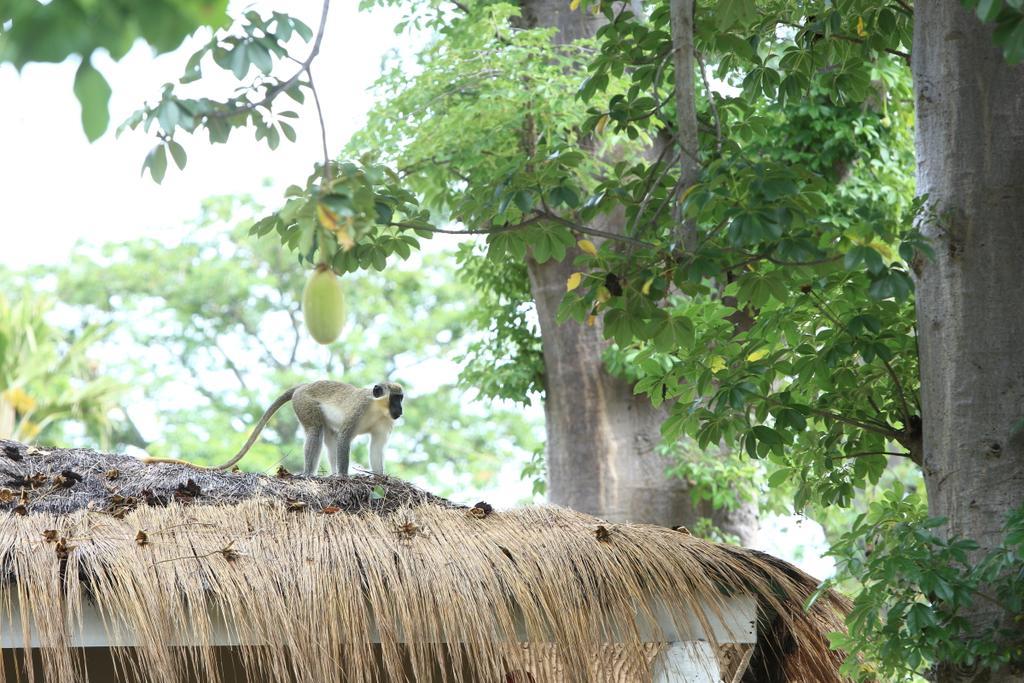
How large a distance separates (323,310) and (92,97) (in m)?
0.89

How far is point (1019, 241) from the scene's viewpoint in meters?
3.98

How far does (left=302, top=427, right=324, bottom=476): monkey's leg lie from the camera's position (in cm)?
785

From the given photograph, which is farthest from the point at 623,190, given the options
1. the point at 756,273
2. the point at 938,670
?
the point at 938,670

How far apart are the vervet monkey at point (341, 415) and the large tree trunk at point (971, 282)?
14.1ft

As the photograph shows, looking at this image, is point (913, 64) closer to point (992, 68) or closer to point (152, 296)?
point (992, 68)

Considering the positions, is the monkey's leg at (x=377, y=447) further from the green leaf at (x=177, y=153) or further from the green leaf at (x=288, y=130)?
the green leaf at (x=177, y=153)

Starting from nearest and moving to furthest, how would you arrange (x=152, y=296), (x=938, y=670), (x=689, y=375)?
1. (x=938, y=670)
2. (x=689, y=375)
3. (x=152, y=296)

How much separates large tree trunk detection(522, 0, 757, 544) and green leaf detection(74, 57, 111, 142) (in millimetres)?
7816

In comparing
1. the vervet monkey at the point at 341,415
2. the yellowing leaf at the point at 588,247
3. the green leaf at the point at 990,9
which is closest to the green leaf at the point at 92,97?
the green leaf at the point at 990,9

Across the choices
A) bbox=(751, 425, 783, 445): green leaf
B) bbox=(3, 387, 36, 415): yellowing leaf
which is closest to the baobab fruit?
bbox=(751, 425, 783, 445): green leaf

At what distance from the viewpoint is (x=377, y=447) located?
7.88 m

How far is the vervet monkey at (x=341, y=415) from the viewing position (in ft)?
25.5

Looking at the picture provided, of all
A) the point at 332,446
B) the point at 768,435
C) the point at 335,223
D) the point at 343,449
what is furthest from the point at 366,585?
the point at 332,446

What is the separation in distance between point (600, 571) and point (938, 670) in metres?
1.20
